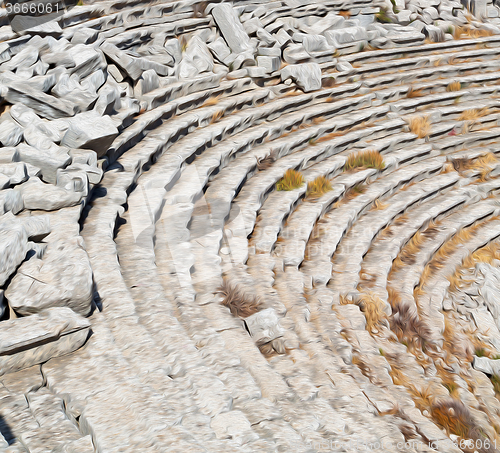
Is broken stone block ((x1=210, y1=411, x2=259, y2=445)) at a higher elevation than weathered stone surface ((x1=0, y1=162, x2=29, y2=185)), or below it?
below

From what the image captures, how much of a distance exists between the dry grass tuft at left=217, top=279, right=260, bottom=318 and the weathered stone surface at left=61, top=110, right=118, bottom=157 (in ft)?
5.57

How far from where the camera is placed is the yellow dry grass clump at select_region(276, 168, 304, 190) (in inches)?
248

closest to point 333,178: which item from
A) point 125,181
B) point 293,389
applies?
point 125,181

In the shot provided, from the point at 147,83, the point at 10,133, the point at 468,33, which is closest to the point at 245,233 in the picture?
the point at 10,133

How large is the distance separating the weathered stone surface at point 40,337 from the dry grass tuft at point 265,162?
4.00m

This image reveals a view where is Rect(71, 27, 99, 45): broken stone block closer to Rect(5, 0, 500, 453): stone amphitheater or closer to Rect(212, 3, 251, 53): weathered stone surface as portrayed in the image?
Rect(5, 0, 500, 453): stone amphitheater

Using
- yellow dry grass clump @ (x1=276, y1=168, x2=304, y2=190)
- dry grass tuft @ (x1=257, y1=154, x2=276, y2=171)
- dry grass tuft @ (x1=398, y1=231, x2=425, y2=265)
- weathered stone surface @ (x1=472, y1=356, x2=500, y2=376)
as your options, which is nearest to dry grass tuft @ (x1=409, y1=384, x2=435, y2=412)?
weathered stone surface @ (x1=472, y1=356, x2=500, y2=376)

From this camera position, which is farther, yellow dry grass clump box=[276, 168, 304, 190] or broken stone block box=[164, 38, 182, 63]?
broken stone block box=[164, 38, 182, 63]

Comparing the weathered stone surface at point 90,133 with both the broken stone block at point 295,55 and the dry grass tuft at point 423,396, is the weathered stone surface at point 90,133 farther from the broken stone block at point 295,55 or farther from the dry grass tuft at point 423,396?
the broken stone block at point 295,55

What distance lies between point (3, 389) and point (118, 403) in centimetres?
59

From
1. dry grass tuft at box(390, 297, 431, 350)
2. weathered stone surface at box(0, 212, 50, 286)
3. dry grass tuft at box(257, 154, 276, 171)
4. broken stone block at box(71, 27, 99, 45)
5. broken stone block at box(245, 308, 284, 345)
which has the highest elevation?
broken stone block at box(71, 27, 99, 45)

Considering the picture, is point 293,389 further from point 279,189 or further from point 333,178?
point 333,178

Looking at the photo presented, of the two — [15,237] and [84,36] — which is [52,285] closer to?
[15,237]

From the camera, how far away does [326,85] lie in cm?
879
